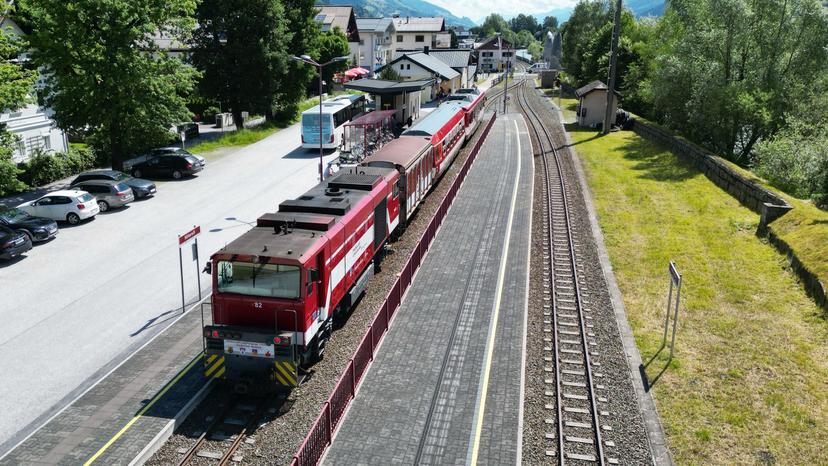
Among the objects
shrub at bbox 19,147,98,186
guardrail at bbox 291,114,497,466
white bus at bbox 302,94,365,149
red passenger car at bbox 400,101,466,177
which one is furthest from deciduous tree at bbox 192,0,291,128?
guardrail at bbox 291,114,497,466

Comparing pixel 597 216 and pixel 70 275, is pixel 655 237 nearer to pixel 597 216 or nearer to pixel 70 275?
pixel 597 216

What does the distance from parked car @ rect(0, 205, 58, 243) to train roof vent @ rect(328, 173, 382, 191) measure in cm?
1280

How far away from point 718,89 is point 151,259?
3455 centimetres

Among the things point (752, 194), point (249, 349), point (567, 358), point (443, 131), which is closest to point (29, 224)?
point (249, 349)

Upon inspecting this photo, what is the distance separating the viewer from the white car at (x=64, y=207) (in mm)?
27078

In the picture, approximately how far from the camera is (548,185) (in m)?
35.0

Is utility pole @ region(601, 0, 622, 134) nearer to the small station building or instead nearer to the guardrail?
the small station building

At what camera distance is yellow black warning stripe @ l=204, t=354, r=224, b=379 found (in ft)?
45.8

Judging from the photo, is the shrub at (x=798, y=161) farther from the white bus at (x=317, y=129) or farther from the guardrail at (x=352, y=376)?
the white bus at (x=317, y=129)

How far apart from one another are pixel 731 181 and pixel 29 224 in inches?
1303

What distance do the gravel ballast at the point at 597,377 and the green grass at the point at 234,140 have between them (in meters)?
26.8

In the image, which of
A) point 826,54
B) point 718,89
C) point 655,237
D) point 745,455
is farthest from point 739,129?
point 745,455

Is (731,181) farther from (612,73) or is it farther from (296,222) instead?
(296,222)

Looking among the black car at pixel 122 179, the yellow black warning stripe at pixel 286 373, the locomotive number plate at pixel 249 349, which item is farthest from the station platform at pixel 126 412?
the black car at pixel 122 179
